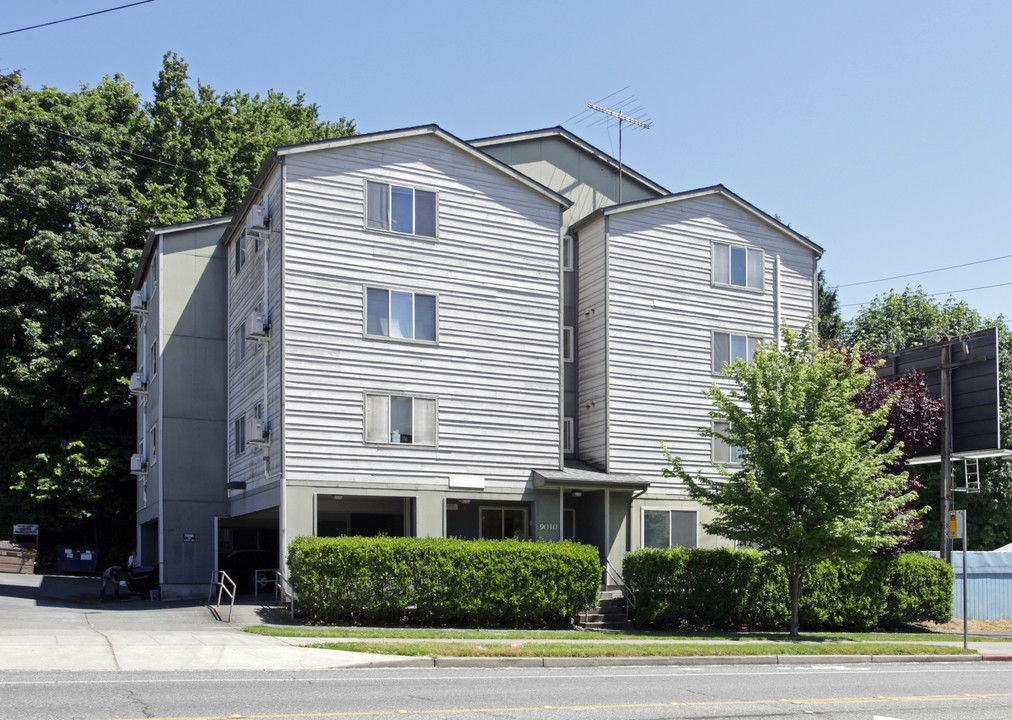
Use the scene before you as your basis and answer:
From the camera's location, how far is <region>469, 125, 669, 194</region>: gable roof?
32188 millimetres

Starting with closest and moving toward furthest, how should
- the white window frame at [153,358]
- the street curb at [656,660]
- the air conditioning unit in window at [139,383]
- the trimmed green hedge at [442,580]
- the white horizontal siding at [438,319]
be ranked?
the street curb at [656,660] → the trimmed green hedge at [442,580] → the white horizontal siding at [438,319] → the white window frame at [153,358] → the air conditioning unit in window at [139,383]

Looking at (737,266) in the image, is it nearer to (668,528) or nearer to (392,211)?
(668,528)

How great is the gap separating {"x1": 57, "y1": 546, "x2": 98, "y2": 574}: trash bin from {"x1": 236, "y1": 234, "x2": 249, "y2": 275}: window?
18.4 m

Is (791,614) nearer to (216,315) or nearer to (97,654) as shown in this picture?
(97,654)

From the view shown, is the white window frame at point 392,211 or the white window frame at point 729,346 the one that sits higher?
the white window frame at point 392,211

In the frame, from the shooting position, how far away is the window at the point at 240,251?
30136 mm

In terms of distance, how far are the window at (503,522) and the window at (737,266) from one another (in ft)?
31.4

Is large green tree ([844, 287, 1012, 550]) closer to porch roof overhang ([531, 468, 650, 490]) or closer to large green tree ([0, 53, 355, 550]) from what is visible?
porch roof overhang ([531, 468, 650, 490])

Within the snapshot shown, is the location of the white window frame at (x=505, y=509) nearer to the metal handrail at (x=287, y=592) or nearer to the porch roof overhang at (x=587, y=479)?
the porch roof overhang at (x=587, y=479)

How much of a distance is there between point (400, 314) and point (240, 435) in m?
6.72

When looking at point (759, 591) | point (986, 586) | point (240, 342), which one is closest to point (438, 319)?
point (240, 342)

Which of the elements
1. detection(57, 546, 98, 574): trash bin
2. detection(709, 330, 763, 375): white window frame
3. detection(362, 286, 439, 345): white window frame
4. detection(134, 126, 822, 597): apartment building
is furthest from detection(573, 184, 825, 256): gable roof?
detection(57, 546, 98, 574): trash bin

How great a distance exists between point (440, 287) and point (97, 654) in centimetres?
1413

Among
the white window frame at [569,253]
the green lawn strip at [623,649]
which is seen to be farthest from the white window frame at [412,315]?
the green lawn strip at [623,649]
